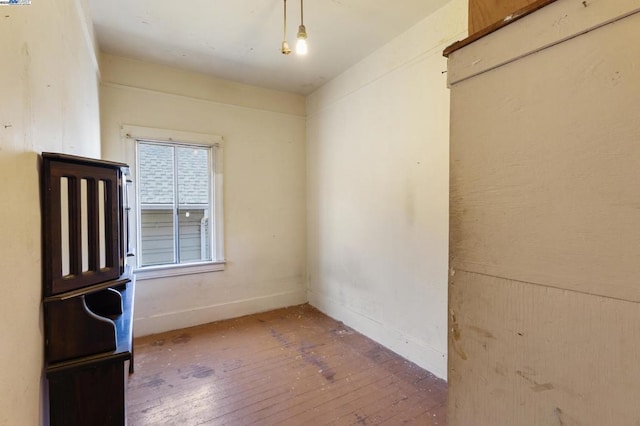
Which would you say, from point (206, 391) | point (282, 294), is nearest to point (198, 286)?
point (282, 294)

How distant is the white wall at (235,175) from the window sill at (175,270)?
6 cm

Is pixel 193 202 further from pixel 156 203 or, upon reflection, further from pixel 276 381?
pixel 276 381

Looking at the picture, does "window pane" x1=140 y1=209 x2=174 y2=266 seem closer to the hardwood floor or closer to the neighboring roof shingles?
the neighboring roof shingles

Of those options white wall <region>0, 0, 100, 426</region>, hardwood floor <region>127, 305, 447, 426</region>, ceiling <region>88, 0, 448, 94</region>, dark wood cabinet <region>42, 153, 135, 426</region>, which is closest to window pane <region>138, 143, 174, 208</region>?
ceiling <region>88, 0, 448, 94</region>

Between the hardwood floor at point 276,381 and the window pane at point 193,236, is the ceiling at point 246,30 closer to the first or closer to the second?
the window pane at point 193,236

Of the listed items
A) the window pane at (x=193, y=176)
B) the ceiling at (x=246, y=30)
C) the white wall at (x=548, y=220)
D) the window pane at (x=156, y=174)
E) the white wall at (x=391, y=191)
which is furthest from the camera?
the window pane at (x=193, y=176)

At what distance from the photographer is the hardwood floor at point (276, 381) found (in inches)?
Answer: 76.4

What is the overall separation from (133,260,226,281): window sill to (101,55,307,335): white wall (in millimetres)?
55

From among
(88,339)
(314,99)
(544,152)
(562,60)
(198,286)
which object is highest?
(314,99)

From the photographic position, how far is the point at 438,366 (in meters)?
2.36

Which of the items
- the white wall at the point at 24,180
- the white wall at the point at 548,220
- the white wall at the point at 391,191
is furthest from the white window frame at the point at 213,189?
the white wall at the point at 548,220

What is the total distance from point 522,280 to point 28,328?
4.41 feet

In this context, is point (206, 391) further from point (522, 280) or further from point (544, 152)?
point (544, 152)

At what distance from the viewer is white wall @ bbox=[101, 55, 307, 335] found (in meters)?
3.03
